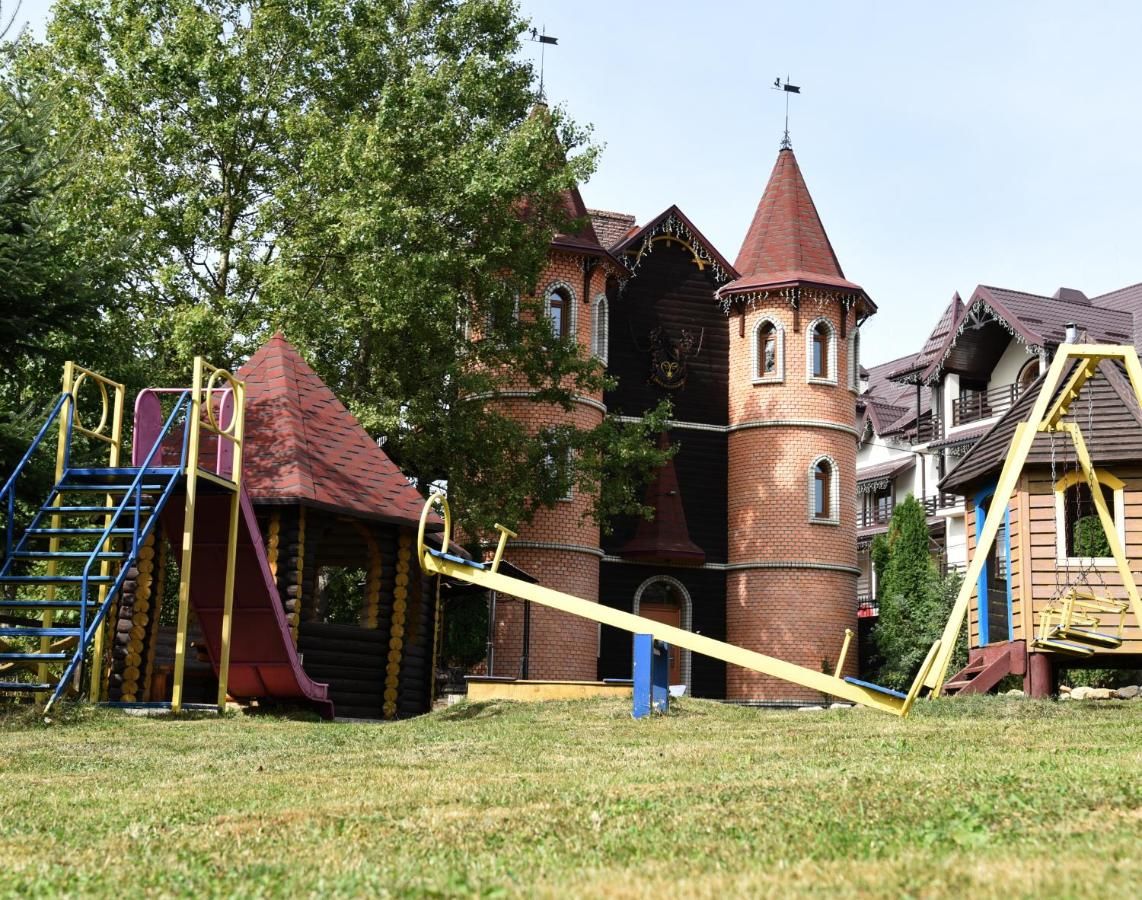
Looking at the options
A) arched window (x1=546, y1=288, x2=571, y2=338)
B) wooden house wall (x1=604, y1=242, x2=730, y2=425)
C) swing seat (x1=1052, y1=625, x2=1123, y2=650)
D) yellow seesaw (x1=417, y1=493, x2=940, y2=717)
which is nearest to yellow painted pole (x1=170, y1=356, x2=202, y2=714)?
yellow seesaw (x1=417, y1=493, x2=940, y2=717)

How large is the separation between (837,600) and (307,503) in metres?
20.3

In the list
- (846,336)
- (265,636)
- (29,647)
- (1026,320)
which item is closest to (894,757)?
(265,636)

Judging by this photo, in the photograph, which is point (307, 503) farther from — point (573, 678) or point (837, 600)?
point (837, 600)

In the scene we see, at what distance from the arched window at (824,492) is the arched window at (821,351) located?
2147mm

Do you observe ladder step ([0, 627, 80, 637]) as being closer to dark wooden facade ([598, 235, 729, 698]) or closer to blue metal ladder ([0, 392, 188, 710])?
blue metal ladder ([0, 392, 188, 710])

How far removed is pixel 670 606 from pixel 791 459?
15.6 ft

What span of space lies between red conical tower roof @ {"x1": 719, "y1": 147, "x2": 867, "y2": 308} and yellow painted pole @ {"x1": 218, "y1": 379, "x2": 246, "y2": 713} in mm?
21662

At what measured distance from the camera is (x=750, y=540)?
114 feet

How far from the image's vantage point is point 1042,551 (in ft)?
66.0

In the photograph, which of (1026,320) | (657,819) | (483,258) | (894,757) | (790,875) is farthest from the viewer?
(1026,320)

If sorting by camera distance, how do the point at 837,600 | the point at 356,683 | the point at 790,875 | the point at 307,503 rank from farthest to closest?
1. the point at 837,600
2. the point at 356,683
3. the point at 307,503
4. the point at 790,875

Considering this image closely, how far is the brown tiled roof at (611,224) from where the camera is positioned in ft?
Result: 122

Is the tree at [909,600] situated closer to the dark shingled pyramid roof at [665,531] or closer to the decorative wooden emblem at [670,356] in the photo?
the dark shingled pyramid roof at [665,531]

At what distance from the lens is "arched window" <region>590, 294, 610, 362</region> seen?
3325 centimetres
